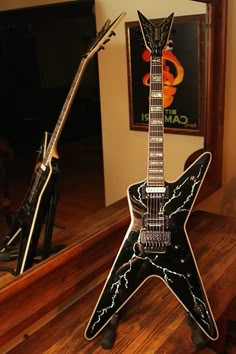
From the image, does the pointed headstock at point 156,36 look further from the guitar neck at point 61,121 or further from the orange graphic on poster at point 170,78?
the orange graphic on poster at point 170,78

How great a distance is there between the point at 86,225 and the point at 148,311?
0.35m

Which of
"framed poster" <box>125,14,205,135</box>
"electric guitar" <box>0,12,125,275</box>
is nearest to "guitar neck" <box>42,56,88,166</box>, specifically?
"electric guitar" <box>0,12,125,275</box>

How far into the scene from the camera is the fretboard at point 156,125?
3.37 feet

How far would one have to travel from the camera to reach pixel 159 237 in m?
1.02

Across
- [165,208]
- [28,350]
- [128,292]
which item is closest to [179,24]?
[165,208]

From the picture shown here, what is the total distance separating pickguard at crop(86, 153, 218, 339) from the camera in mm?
1023

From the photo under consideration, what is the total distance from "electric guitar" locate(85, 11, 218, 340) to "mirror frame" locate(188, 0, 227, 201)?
0.53 m

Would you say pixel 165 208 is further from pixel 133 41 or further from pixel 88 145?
pixel 133 41

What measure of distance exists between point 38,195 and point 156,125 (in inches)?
16.4

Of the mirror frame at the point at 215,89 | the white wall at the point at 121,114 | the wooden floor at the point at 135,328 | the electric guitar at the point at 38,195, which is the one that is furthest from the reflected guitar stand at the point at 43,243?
the mirror frame at the point at 215,89

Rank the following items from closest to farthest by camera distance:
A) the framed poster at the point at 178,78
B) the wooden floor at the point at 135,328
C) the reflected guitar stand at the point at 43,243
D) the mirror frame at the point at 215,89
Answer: the wooden floor at the point at 135,328, the reflected guitar stand at the point at 43,243, the framed poster at the point at 178,78, the mirror frame at the point at 215,89

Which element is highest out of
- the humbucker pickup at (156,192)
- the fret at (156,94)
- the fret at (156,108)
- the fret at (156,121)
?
the fret at (156,94)

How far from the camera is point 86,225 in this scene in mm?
1265

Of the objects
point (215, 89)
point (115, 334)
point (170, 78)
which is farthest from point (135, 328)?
point (215, 89)
